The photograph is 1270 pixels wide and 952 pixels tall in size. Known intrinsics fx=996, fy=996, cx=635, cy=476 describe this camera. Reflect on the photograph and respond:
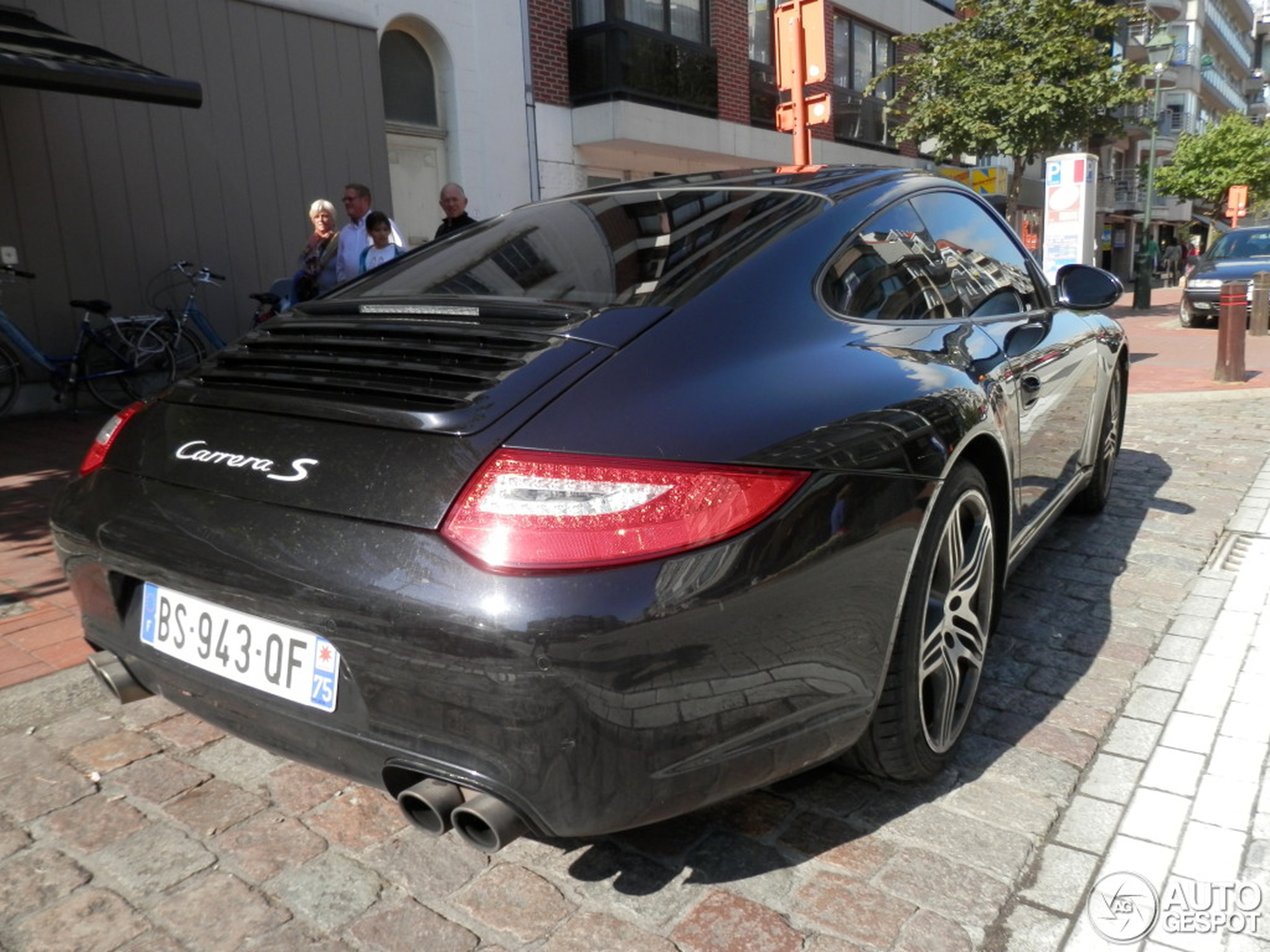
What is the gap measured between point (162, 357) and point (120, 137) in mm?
2005

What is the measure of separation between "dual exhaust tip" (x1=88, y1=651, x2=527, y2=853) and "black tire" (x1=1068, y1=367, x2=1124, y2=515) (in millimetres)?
3532

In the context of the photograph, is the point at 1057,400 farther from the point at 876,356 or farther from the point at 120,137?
the point at 120,137

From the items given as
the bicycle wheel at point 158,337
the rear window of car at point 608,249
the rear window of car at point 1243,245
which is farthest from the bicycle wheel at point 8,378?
the rear window of car at point 1243,245

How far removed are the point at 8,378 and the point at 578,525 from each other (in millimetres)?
7632

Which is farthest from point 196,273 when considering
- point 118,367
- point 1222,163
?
point 1222,163

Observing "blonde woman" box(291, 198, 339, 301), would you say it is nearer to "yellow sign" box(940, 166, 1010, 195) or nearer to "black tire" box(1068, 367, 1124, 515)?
"black tire" box(1068, 367, 1124, 515)

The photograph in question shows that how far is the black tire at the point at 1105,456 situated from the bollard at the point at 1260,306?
427 inches

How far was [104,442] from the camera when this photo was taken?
2334mm

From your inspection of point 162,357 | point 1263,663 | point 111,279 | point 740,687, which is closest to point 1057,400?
point 1263,663

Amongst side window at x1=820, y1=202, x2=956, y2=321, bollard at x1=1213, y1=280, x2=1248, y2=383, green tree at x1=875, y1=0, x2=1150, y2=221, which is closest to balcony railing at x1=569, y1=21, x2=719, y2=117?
green tree at x1=875, y1=0, x2=1150, y2=221

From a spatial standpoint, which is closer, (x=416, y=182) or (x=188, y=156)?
(x=188, y=156)

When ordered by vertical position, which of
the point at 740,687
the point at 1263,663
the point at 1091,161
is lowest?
the point at 1263,663

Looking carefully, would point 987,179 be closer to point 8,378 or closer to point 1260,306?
point 1260,306

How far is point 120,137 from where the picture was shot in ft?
28.4
